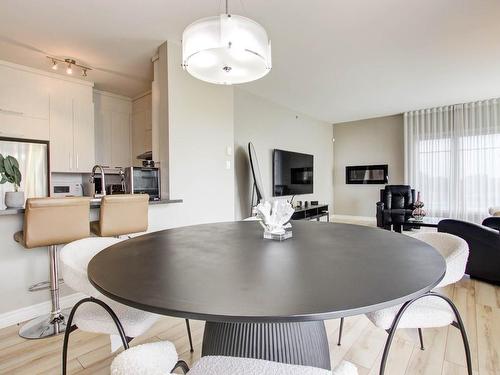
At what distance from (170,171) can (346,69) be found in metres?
2.71

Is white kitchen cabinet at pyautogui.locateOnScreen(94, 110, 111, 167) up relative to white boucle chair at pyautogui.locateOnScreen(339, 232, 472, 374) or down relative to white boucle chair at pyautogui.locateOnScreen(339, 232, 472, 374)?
up

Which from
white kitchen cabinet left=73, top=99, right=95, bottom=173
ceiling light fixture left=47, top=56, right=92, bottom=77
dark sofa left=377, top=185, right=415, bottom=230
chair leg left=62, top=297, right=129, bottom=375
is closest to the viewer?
chair leg left=62, top=297, right=129, bottom=375

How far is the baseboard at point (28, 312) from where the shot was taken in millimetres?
2066

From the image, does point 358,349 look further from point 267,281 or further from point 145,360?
point 145,360

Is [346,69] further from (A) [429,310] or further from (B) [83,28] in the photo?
(A) [429,310]

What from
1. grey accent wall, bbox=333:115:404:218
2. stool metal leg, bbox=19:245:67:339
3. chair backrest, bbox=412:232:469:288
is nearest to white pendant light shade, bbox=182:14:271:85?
chair backrest, bbox=412:232:469:288

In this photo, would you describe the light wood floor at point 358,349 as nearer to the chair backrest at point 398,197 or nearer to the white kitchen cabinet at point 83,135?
the white kitchen cabinet at point 83,135

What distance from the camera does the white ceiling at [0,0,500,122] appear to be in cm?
233

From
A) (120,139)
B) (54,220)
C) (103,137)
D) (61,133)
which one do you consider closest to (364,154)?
(120,139)

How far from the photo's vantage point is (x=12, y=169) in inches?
79.6

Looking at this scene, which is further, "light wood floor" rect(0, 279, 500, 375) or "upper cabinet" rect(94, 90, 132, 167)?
"upper cabinet" rect(94, 90, 132, 167)

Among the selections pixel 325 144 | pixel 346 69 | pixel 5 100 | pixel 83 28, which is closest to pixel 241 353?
pixel 83 28

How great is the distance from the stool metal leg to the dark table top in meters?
1.21

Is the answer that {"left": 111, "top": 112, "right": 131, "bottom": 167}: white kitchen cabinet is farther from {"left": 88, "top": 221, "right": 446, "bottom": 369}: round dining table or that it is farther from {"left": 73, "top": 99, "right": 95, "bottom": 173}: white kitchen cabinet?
{"left": 88, "top": 221, "right": 446, "bottom": 369}: round dining table
